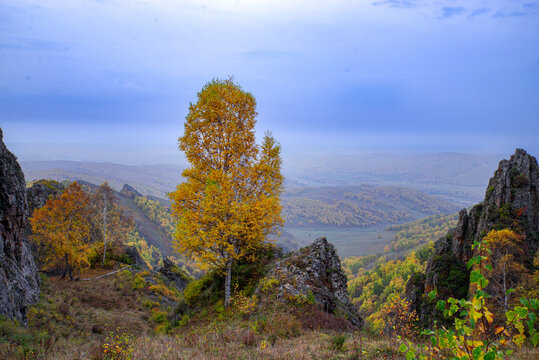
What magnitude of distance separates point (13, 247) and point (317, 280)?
19.2 m

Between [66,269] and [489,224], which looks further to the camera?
[489,224]

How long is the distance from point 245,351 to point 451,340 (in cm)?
682

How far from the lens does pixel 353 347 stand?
824 centimetres

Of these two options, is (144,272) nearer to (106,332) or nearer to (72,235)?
(72,235)

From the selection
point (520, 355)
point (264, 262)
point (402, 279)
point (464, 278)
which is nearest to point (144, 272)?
point (264, 262)

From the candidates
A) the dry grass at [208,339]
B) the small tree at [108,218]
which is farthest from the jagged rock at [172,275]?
the dry grass at [208,339]

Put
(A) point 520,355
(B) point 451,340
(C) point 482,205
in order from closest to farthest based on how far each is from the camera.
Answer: (B) point 451,340
(A) point 520,355
(C) point 482,205

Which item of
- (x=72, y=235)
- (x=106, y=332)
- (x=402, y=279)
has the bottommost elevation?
(x=402, y=279)

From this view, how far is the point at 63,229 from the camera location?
25516 millimetres

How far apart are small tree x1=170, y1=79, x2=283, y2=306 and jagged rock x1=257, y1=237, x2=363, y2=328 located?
2.30 m

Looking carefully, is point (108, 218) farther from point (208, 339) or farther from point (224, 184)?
point (208, 339)

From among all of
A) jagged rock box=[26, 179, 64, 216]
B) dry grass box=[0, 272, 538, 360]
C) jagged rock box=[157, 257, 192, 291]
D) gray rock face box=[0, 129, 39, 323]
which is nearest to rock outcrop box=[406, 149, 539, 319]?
dry grass box=[0, 272, 538, 360]

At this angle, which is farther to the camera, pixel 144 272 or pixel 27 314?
pixel 144 272

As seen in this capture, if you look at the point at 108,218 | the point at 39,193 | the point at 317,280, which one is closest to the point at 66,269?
the point at 108,218
